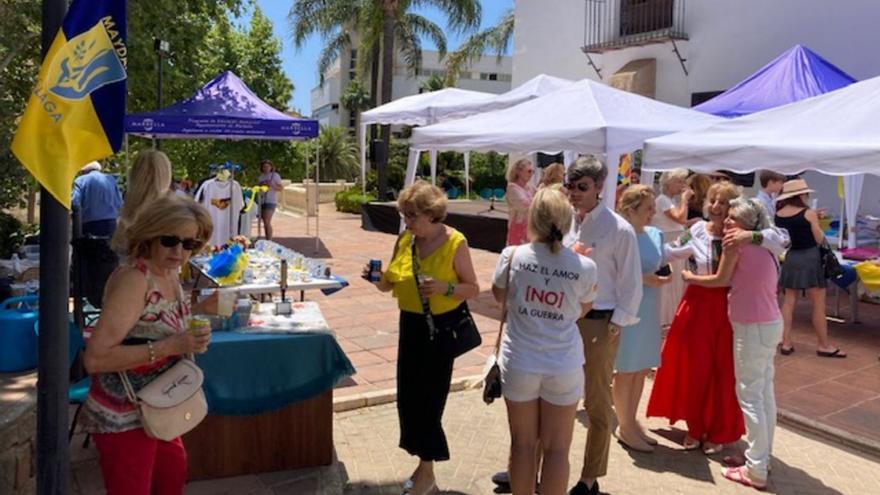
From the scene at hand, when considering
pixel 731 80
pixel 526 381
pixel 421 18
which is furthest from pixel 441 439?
pixel 421 18

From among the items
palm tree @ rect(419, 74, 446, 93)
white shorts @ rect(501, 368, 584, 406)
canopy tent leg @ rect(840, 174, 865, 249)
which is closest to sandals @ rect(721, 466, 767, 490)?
white shorts @ rect(501, 368, 584, 406)

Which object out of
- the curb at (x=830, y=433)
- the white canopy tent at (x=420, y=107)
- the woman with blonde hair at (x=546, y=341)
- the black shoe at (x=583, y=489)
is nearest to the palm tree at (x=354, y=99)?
the white canopy tent at (x=420, y=107)

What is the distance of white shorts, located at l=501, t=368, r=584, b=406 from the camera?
302 centimetres

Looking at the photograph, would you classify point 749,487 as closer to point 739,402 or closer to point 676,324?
point 739,402

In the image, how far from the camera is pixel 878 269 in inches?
277

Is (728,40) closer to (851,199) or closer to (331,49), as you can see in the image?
(851,199)

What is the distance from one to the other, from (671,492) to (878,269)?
4496mm

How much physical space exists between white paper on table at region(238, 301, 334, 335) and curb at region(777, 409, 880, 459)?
3.32 m

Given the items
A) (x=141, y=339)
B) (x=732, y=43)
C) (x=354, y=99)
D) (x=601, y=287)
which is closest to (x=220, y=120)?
(x=601, y=287)

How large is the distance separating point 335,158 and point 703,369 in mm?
27900

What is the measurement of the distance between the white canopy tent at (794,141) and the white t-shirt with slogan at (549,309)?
3.24 m

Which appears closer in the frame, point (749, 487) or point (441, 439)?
point (441, 439)

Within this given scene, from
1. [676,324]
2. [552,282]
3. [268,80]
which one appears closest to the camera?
[552,282]

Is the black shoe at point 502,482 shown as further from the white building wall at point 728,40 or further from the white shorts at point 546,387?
the white building wall at point 728,40
